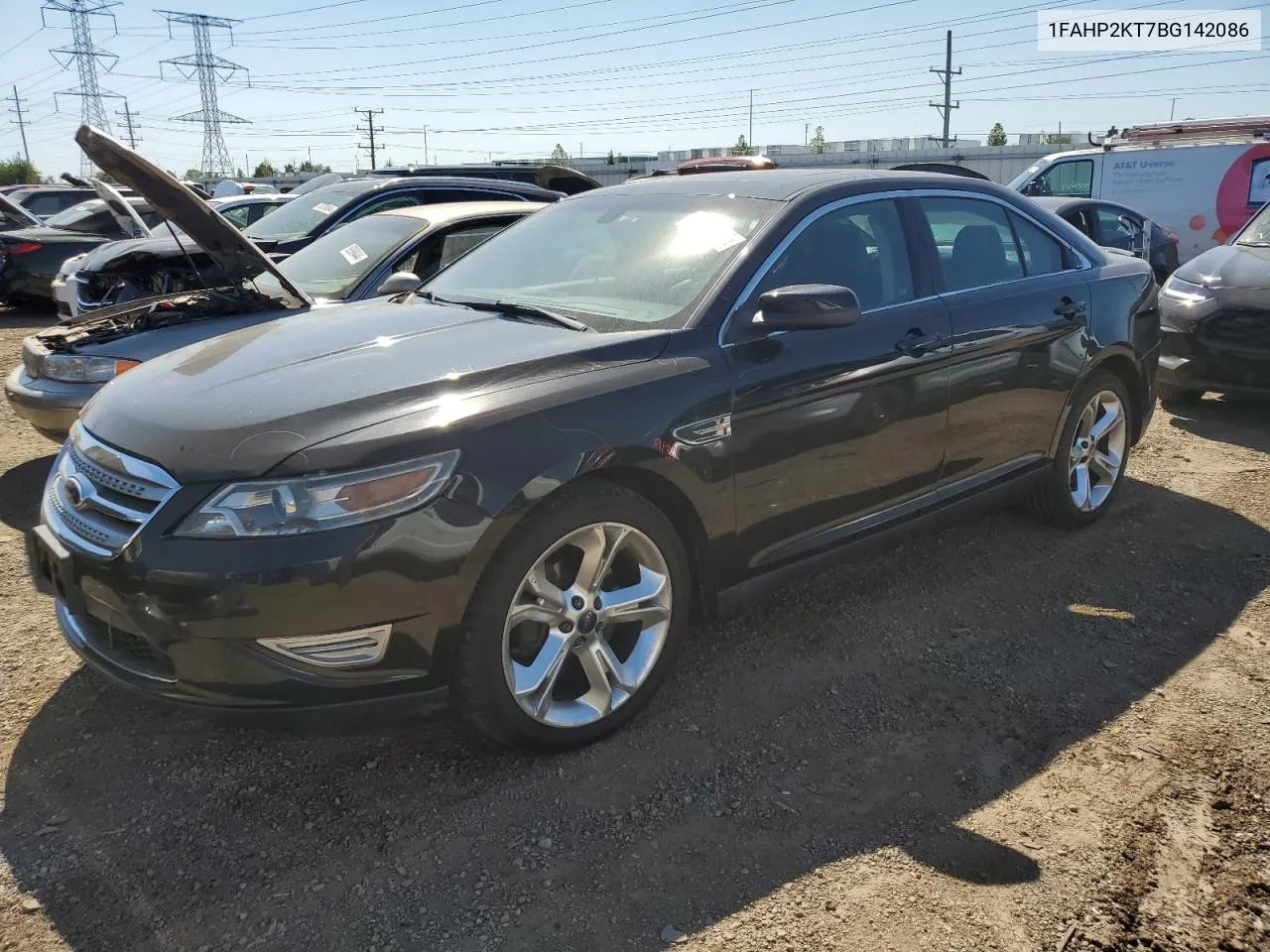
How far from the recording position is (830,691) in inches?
133

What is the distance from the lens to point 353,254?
6305 millimetres

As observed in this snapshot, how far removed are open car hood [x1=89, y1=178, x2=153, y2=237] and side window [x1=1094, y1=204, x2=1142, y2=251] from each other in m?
9.23

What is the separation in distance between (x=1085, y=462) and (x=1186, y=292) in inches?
119

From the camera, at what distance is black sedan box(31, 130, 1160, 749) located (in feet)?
8.19

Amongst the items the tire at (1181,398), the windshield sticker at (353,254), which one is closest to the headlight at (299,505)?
the windshield sticker at (353,254)

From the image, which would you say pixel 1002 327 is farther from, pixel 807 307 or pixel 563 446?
pixel 563 446

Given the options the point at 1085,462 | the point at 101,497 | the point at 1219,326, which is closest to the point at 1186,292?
the point at 1219,326

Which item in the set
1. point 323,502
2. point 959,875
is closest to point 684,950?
point 959,875

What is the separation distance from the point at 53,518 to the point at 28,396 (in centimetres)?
279

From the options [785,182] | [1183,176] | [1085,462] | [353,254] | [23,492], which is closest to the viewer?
[785,182]

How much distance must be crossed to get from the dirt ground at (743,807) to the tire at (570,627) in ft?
0.46

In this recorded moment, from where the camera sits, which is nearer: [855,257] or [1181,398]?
[855,257]

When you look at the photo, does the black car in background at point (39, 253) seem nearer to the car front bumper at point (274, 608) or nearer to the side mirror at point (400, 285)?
the side mirror at point (400, 285)

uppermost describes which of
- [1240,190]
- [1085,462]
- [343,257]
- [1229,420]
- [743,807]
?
[1240,190]
